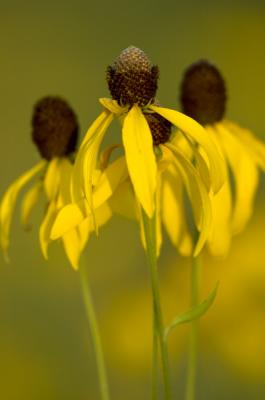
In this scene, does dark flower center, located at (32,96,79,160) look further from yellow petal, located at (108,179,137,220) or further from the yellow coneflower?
yellow petal, located at (108,179,137,220)

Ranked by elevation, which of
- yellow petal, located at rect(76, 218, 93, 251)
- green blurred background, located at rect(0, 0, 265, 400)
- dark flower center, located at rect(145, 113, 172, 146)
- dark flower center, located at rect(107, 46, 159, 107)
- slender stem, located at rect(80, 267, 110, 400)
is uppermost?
dark flower center, located at rect(107, 46, 159, 107)

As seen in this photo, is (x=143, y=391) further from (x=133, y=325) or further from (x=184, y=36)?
(x=184, y=36)

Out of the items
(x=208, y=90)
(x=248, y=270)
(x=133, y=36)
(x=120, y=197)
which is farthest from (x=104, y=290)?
(x=133, y=36)

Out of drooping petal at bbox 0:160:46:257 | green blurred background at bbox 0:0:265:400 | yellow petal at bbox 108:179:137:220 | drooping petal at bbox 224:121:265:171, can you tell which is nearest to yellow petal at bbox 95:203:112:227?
yellow petal at bbox 108:179:137:220

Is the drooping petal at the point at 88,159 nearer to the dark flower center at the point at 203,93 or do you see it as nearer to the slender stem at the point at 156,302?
the slender stem at the point at 156,302

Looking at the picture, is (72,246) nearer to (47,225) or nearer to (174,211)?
(47,225)

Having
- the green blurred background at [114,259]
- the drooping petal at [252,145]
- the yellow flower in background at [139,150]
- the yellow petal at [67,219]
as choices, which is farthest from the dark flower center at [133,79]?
the green blurred background at [114,259]

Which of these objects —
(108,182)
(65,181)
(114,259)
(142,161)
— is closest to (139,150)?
(142,161)
